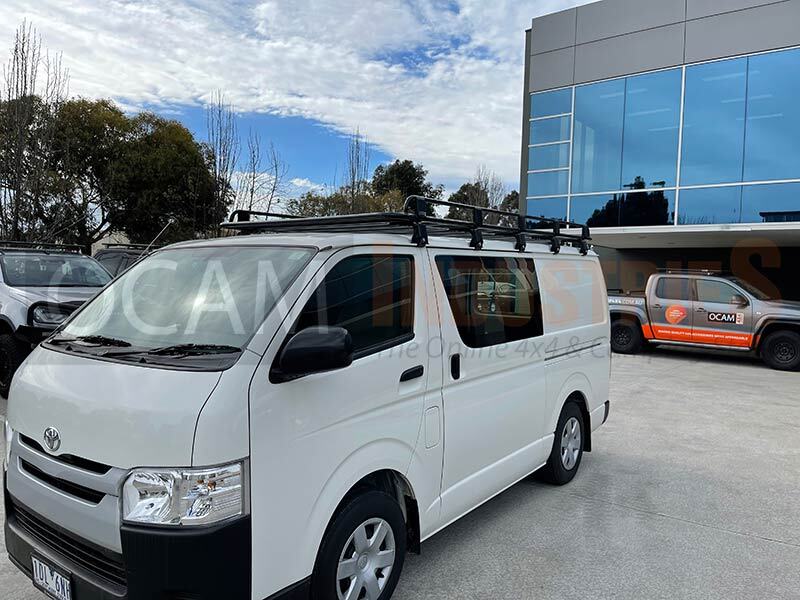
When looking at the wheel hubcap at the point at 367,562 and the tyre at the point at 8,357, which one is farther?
the tyre at the point at 8,357

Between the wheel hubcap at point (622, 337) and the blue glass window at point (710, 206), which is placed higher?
the blue glass window at point (710, 206)

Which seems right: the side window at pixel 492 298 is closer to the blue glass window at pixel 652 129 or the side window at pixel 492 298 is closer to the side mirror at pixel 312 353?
the side mirror at pixel 312 353

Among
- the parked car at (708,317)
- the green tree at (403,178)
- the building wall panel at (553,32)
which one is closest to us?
the parked car at (708,317)

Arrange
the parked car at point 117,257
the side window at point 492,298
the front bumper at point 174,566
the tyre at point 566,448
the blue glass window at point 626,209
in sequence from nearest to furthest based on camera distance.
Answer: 1. the front bumper at point 174,566
2. the side window at point 492,298
3. the tyre at point 566,448
4. the parked car at point 117,257
5. the blue glass window at point 626,209

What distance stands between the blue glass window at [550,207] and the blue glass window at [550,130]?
1.99 metres

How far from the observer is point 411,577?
3.28 metres

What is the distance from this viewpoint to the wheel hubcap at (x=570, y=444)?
4773 mm

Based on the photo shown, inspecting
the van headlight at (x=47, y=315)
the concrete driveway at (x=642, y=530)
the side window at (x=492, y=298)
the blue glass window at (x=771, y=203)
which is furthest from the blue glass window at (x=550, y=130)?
the van headlight at (x=47, y=315)

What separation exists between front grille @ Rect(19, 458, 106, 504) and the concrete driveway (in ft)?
2.91

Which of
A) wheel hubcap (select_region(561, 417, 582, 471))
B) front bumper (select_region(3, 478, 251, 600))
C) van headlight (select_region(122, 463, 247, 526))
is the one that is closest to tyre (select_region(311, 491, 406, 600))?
front bumper (select_region(3, 478, 251, 600))

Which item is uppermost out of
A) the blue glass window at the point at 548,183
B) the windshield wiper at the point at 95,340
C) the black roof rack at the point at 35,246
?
the blue glass window at the point at 548,183

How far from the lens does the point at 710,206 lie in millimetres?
15414

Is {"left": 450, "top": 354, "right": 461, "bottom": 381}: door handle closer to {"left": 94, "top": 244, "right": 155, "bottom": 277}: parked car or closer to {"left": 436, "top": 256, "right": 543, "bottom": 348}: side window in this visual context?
{"left": 436, "top": 256, "right": 543, "bottom": 348}: side window

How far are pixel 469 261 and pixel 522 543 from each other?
1.90m
